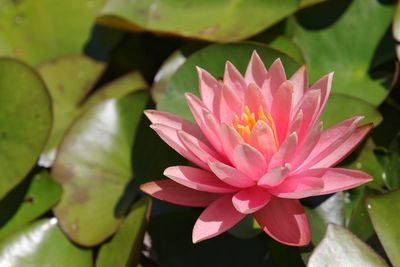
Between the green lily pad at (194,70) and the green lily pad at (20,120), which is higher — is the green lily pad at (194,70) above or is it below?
above

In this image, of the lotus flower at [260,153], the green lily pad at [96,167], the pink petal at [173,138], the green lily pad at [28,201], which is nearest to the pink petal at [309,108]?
the lotus flower at [260,153]

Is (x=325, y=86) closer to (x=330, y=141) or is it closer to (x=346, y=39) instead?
(x=330, y=141)

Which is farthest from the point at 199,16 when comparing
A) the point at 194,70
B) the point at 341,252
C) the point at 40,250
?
the point at 341,252

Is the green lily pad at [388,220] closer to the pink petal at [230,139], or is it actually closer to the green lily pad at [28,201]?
the pink petal at [230,139]

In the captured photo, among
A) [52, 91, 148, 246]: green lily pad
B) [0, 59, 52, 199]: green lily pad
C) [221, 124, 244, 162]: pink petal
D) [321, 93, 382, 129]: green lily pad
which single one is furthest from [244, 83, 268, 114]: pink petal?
[0, 59, 52, 199]: green lily pad

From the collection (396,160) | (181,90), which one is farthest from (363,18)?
(181,90)

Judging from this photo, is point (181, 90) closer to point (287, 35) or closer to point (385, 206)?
point (287, 35)

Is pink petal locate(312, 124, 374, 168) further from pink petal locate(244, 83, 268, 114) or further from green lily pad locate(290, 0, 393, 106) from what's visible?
green lily pad locate(290, 0, 393, 106)
